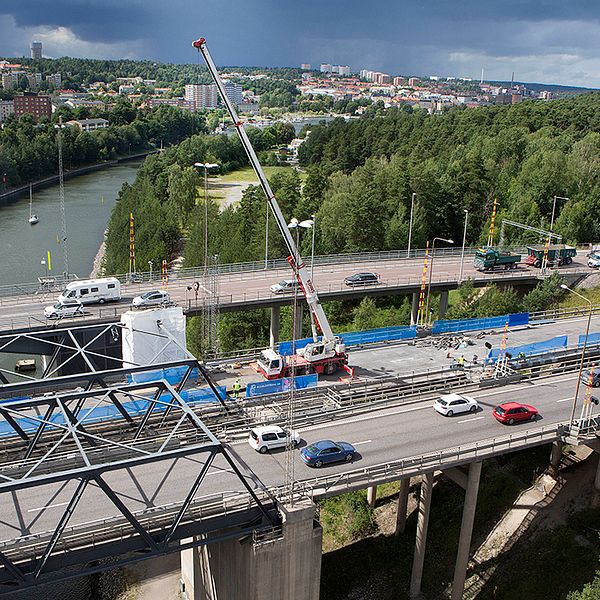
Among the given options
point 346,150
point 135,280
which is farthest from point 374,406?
point 346,150

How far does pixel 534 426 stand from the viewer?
114 ft

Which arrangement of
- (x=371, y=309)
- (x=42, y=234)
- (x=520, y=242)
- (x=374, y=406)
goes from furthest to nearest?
1. (x=42, y=234)
2. (x=520, y=242)
3. (x=371, y=309)
4. (x=374, y=406)

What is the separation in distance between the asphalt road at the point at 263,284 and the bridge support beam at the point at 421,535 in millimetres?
21640

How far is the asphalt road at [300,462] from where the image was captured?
25.8 m

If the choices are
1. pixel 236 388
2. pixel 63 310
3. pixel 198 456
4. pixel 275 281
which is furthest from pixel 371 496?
pixel 63 310

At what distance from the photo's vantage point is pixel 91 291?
48219mm

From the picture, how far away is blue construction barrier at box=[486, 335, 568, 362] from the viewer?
142 feet

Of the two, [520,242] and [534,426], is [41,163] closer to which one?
[520,242]

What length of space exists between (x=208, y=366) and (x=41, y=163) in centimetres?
10440

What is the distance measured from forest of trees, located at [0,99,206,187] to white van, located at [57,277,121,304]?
85.2 m

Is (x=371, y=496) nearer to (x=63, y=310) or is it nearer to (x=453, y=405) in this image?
(x=453, y=405)

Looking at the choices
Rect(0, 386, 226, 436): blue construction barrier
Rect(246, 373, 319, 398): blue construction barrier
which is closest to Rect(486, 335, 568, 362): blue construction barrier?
Rect(246, 373, 319, 398): blue construction barrier

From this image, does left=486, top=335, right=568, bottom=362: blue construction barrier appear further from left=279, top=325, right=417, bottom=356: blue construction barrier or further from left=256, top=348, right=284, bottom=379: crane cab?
left=256, top=348, right=284, bottom=379: crane cab

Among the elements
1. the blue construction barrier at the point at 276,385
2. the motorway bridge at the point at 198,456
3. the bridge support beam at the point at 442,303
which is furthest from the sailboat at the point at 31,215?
the blue construction barrier at the point at 276,385
